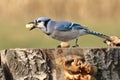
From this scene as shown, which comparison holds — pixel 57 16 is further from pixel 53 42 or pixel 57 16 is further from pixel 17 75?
pixel 17 75

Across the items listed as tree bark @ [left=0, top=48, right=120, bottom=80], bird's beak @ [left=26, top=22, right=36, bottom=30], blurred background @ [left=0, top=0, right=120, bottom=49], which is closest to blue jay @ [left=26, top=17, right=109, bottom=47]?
bird's beak @ [left=26, top=22, right=36, bottom=30]

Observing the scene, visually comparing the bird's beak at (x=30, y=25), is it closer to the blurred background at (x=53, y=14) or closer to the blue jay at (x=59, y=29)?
the blue jay at (x=59, y=29)

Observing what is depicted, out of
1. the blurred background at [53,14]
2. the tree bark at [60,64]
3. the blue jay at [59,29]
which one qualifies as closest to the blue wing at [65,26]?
the blue jay at [59,29]

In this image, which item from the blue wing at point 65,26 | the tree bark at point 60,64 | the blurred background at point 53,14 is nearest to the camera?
the tree bark at point 60,64

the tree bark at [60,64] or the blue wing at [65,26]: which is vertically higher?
the blue wing at [65,26]

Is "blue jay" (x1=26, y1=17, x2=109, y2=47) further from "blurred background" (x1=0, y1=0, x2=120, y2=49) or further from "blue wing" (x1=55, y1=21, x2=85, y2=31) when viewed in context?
"blurred background" (x1=0, y1=0, x2=120, y2=49)
